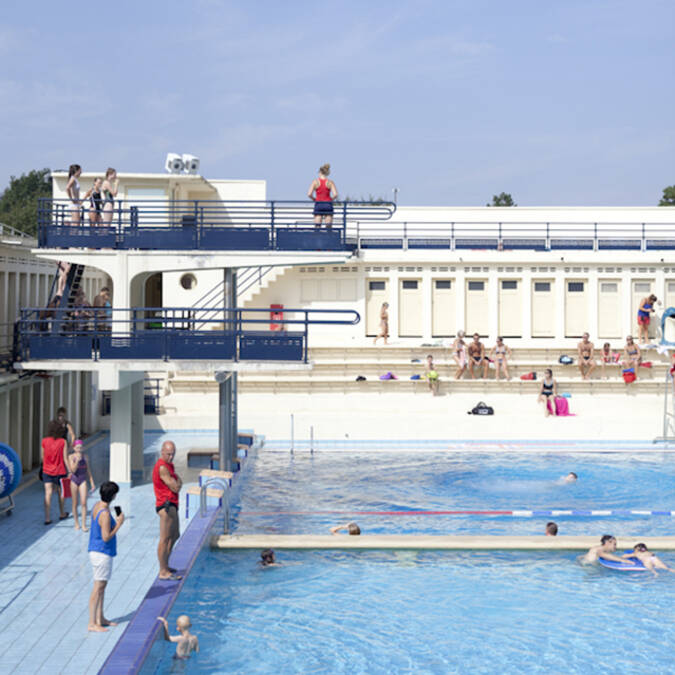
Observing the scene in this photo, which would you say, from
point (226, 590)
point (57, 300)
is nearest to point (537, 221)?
point (57, 300)

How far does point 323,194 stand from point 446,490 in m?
6.56

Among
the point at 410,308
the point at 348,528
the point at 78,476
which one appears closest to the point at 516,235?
the point at 410,308

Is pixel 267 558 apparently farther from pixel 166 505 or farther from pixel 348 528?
pixel 166 505

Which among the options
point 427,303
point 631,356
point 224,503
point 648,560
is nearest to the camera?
point 648,560

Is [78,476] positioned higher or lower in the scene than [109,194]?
lower

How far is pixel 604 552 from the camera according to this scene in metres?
13.0

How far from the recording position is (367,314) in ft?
106

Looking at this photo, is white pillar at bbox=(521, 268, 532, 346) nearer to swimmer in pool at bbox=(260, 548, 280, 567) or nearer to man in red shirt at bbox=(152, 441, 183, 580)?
swimmer in pool at bbox=(260, 548, 280, 567)

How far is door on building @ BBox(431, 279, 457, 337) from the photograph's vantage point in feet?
104

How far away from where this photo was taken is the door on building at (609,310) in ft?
104

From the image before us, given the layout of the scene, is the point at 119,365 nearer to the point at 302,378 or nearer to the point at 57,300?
the point at 57,300

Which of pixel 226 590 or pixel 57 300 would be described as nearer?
pixel 226 590

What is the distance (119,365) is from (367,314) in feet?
55.0

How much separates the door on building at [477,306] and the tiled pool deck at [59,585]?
1771 cm
